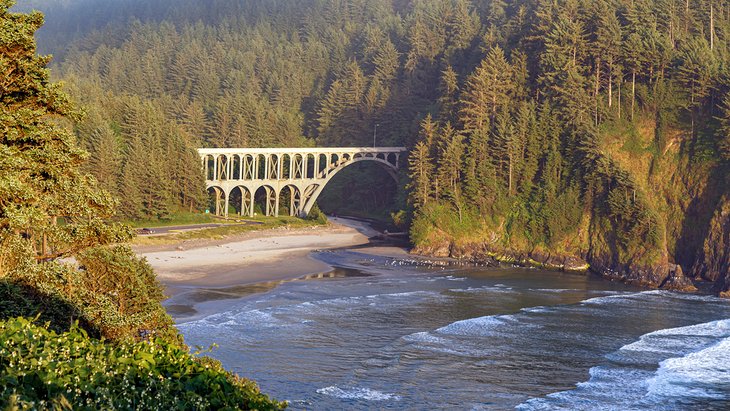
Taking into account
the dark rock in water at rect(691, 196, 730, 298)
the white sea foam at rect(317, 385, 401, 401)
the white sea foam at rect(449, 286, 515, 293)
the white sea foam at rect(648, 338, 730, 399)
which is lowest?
the white sea foam at rect(317, 385, 401, 401)

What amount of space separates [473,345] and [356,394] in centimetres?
1122

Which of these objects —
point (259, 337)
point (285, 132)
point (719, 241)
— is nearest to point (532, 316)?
point (259, 337)

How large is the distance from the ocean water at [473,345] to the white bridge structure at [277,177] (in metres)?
41.0

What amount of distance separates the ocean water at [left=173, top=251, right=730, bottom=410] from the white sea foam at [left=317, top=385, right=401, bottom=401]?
0.04m

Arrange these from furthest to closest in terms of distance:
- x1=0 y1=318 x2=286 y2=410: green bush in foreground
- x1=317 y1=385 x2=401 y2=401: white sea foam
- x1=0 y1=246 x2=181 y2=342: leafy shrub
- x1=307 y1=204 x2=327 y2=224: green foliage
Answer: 1. x1=307 y1=204 x2=327 y2=224: green foliage
2. x1=317 y1=385 x2=401 y2=401: white sea foam
3. x1=0 y1=246 x2=181 y2=342: leafy shrub
4. x1=0 y1=318 x2=286 y2=410: green bush in foreground

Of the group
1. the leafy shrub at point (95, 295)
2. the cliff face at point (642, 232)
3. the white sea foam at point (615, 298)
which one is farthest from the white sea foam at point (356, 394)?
the cliff face at point (642, 232)

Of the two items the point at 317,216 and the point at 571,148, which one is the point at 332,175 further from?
the point at 571,148

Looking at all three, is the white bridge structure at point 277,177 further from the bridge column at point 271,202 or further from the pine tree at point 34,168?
the pine tree at point 34,168

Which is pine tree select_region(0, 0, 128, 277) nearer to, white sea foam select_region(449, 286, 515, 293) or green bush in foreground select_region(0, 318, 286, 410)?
green bush in foreground select_region(0, 318, 286, 410)

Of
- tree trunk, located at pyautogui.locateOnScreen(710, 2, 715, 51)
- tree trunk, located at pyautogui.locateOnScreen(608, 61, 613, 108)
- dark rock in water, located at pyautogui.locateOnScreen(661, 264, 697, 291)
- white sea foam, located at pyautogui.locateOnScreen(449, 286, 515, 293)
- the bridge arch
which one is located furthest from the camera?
the bridge arch

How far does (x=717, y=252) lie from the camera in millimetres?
65312

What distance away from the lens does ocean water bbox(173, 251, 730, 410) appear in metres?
33.4

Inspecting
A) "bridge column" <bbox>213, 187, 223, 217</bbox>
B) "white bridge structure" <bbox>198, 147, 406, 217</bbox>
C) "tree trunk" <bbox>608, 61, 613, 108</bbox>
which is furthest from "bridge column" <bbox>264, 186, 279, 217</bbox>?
"tree trunk" <bbox>608, 61, 613, 108</bbox>

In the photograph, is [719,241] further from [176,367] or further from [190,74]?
[190,74]
